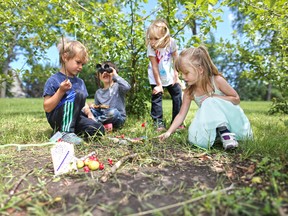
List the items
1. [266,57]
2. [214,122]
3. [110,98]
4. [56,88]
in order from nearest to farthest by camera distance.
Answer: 1. [214,122]
2. [56,88]
3. [110,98]
4. [266,57]

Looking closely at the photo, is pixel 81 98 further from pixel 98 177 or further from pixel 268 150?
pixel 268 150

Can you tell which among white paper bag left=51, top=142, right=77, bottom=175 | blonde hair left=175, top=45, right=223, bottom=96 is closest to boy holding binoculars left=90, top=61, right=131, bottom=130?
blonde hair left=175, top=45, right=223, bottom=96

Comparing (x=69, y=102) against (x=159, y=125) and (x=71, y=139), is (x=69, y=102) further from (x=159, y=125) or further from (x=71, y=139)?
(x=159, y=125)

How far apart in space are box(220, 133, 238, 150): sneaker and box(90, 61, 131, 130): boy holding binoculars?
155cm

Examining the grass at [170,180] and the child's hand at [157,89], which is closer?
the grass at [170,180]

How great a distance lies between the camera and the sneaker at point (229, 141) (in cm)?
210

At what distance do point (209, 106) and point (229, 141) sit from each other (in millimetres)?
340

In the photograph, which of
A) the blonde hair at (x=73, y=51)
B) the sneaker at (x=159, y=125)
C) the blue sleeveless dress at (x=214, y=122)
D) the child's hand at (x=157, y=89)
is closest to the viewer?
the blue sleeveless dress at (x=214, y=122)

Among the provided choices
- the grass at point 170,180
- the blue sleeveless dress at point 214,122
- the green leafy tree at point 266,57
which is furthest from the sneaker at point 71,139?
the green leafy tree at point 266,57

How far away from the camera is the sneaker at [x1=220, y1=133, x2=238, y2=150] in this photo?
2.10 meters

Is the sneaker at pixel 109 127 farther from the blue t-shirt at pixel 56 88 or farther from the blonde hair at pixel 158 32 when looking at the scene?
the blonde hair at pixel 158 32

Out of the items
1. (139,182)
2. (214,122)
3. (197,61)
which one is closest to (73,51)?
(197,61)

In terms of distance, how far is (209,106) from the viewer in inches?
91.0

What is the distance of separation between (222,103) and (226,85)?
0.63ft
